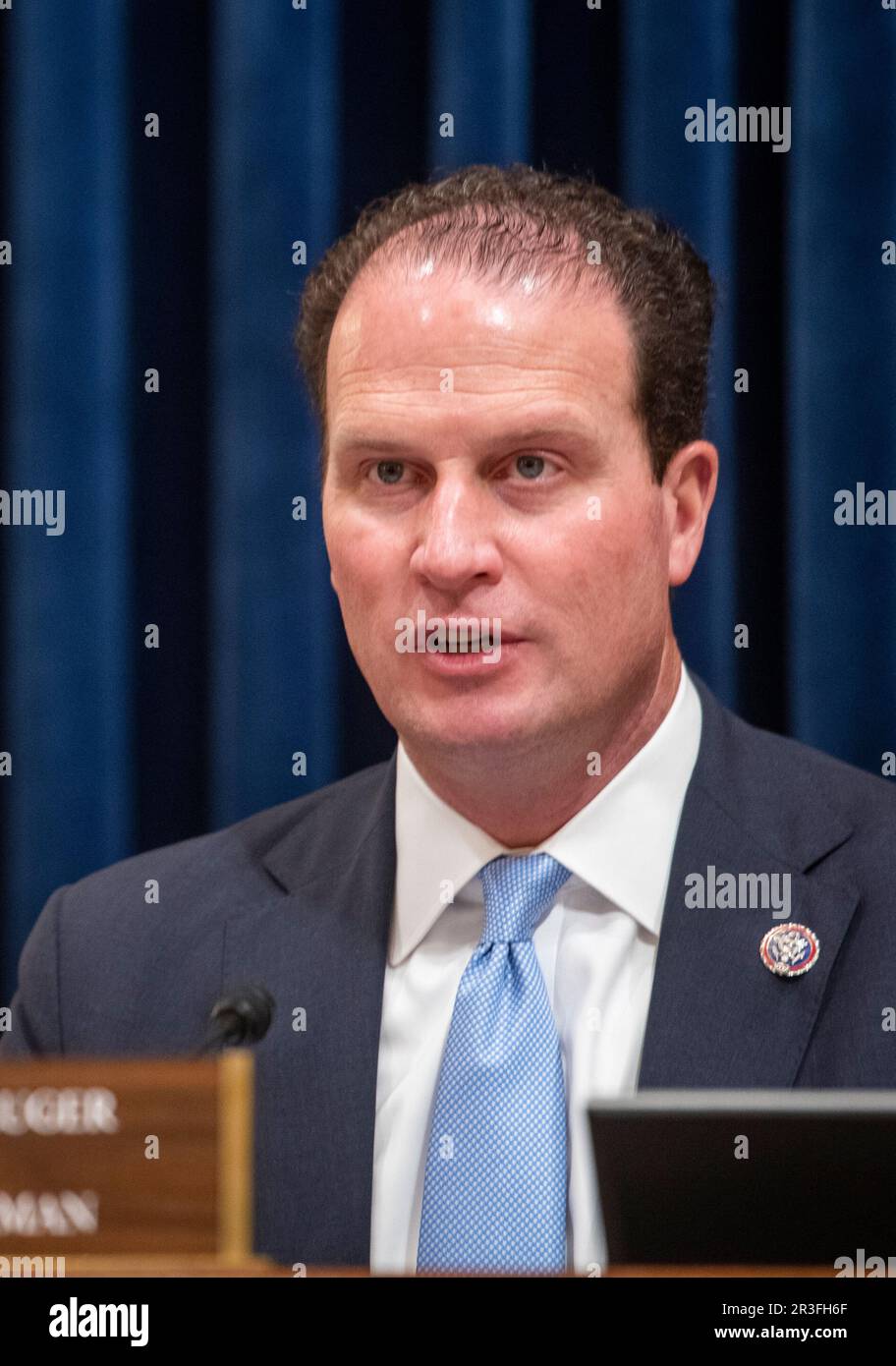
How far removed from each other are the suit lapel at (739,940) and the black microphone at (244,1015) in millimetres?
363

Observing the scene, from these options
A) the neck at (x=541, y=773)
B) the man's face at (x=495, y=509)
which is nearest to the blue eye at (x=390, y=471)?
the man's face at (x=495, y=509)

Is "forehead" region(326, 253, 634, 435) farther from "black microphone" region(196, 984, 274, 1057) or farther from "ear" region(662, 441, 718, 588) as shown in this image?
"black microphone" region(196, 984, 274, 1057)

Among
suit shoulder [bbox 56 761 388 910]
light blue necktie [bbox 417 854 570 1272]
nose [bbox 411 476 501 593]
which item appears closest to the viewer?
light blue necktie [bbox 417 854 570 1272]

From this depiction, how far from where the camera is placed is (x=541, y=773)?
150 cm

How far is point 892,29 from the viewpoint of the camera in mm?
1809

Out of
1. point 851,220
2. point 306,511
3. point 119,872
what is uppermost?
point 851,220

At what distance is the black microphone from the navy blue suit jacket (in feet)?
0.96

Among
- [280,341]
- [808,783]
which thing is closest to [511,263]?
[280,341]

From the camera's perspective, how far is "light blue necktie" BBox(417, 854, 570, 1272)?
1.31 metres

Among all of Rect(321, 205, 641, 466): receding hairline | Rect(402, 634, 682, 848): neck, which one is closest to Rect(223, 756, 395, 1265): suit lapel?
Rect(402, 634, 682, 848): neck
